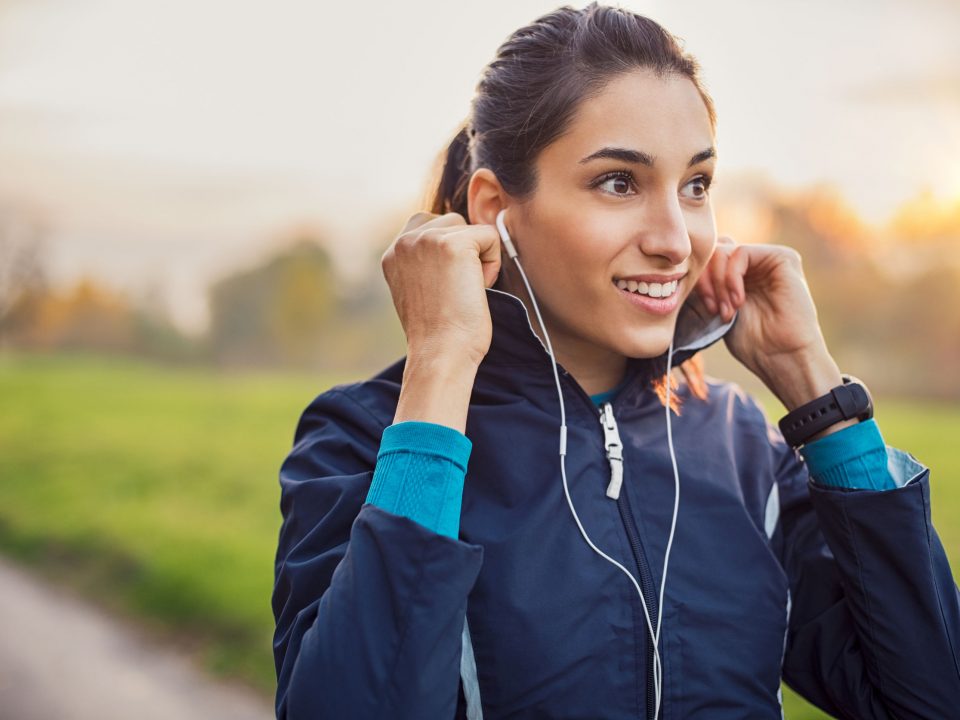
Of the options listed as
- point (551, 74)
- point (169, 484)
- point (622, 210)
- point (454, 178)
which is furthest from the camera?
point (169, 484)

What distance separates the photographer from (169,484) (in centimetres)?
866

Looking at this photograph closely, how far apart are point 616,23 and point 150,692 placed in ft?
12.8

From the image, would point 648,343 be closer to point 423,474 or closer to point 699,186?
point 699,186

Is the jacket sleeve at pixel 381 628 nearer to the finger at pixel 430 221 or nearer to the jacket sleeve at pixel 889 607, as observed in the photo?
the finger at pixel 430 221

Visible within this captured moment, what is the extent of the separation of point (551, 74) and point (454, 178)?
483mm

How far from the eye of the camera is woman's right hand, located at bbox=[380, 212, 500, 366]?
1.80 metres

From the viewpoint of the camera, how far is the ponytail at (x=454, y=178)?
2.36m

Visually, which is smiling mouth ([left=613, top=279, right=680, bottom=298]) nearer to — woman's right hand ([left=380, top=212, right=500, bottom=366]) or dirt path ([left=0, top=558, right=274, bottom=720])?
woman's right hand ([left=380, top=212, right=500, bottom=366])

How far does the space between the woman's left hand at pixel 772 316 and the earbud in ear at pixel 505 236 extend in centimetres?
59

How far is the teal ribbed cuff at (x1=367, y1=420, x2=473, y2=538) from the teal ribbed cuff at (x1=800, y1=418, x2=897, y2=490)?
898 mm

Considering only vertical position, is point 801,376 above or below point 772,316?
below

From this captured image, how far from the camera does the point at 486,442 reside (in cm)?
197

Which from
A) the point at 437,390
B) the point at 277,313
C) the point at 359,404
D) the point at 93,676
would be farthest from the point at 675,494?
the point at 277,313

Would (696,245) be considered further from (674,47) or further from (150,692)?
(150,692)
